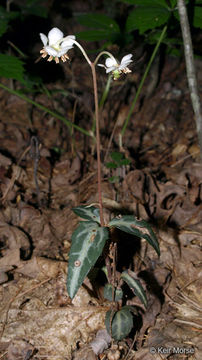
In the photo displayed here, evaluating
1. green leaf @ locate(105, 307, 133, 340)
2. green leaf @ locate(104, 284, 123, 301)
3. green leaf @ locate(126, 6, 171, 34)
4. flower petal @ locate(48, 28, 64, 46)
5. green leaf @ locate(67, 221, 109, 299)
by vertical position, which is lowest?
green leaf @ locate(105, 307, 133, 340)

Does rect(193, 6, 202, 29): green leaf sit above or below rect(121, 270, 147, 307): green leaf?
above

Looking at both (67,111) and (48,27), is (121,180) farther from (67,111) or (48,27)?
(48,27)

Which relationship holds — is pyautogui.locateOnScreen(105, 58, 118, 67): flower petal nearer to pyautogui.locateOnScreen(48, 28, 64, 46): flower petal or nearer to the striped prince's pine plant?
the striped prince's pine plant

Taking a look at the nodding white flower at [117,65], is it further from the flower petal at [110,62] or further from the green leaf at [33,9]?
the green leaf at [33,9]

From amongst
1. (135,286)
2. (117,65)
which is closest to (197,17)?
(117,65)

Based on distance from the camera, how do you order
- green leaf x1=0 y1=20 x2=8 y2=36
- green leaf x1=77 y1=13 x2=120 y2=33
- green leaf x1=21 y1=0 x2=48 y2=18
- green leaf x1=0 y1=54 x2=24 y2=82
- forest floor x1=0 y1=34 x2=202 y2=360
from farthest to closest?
green leaf x1=21 y1=0 x2=48 y2=18 < green leaf x1=77 y1=13 x2=120 y2=33 < green leaf x1=0 y1=20 x2=8 y2=36 < green leaf x1=0 y1=54 x2=24 y2=82 < forest floor x1=0 y1=34 x2=202 y2=360

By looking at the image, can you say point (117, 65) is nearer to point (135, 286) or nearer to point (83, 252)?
point (83, 252)

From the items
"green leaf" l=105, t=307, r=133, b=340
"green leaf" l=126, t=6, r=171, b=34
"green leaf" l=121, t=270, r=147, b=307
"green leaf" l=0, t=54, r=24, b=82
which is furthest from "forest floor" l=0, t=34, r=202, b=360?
"green leaf" l=126, t=6, r=171, b=34

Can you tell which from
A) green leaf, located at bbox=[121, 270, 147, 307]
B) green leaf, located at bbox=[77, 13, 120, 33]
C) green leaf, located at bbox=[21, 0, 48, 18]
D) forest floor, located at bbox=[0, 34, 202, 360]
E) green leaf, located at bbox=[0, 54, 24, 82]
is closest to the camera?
green leaf, located at bbox=[121, 270, 147, 307]
